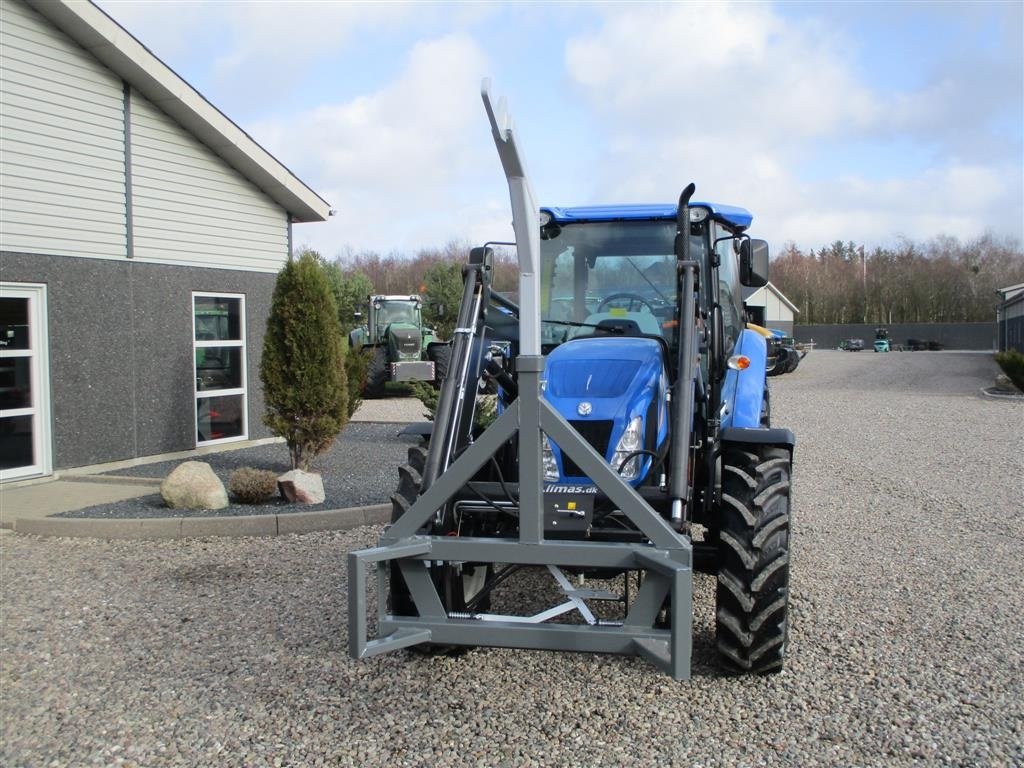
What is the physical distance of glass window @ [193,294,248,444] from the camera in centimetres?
1188

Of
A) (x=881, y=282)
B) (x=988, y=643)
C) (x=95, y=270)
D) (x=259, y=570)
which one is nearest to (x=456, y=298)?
(x=95, y=270)

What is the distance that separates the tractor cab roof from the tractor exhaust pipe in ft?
2.37

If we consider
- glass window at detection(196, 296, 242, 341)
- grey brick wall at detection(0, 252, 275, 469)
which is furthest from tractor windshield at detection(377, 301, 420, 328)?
grey brick wall at detection(0, 252, 275, 469)

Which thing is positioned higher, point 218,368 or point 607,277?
point 607,277

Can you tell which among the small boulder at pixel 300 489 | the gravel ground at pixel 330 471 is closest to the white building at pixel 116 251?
the gravel ground at pixel 330 471

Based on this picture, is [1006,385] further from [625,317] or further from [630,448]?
[630,448]

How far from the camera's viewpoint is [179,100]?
36.7 feet

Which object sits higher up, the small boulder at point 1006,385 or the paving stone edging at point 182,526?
the small boulder at point 1006,385

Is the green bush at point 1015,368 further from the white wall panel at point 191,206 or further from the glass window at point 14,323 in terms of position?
the glass window at point 14,323

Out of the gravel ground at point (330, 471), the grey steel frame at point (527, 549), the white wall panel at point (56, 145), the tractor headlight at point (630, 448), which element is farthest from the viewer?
the white wall panel at point (56, 145)

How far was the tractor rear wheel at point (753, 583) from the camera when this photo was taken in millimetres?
4277

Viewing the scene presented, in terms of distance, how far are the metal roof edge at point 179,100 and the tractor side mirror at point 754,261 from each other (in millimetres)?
8068

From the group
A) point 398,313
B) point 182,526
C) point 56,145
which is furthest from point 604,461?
point 398,313

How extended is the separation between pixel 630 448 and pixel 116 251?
327 inches
